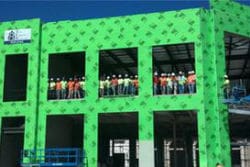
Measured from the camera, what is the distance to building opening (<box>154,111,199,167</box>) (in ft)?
118

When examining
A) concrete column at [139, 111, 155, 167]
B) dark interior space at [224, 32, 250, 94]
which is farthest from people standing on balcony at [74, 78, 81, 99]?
dark interior space at [224, 32, 250, 94]

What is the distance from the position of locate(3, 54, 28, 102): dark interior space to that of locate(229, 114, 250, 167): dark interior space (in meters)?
16.0

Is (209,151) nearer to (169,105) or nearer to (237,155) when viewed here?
(169,105)

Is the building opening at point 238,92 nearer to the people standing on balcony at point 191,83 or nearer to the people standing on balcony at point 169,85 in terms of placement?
the people standing on balcony at point 191,83

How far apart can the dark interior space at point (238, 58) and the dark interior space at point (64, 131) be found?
1288cm

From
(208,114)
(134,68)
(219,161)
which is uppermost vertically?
(134,68)

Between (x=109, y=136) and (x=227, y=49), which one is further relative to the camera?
(x=109, y=136)

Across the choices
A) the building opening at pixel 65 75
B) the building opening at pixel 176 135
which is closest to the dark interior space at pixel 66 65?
the building opening at pixel 65 75

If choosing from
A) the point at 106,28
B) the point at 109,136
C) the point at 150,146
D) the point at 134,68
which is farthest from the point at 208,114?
the point at 109,136

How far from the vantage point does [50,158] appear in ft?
106

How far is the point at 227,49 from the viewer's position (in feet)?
122

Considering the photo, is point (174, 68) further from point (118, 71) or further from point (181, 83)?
point (181, 83)

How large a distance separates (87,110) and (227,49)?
1264 centimetres

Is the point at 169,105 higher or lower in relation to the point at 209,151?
higher
